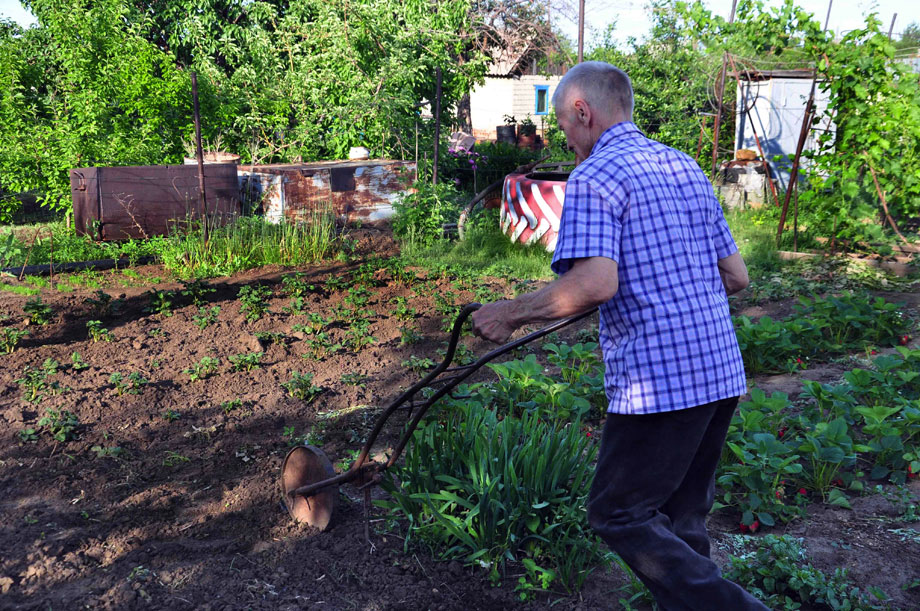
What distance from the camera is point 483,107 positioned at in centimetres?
3020

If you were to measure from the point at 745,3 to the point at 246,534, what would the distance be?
8.05 metres

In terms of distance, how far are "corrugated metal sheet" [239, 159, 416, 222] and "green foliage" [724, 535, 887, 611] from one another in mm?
6755

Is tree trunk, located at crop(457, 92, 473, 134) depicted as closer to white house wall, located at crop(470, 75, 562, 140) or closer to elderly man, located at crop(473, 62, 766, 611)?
white house wall, located at crop(470, 75, 562, 140)

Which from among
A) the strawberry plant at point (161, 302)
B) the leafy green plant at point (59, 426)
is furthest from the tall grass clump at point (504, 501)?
the strawberry plant at point (161, 302)

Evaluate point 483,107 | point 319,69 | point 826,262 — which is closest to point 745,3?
point 826,262

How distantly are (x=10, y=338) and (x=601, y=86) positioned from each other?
175 inches

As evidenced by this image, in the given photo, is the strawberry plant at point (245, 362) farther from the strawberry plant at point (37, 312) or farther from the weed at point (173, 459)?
the strawberry plant at point (37, 312)

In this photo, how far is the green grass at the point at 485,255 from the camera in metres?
7.62

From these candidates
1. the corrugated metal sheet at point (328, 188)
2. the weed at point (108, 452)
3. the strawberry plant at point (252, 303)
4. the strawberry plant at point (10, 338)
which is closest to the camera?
the weed at point (108, 452)

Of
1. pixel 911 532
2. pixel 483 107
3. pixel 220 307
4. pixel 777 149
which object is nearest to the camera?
pixel 911 532

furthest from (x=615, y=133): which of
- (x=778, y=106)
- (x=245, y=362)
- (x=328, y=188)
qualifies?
(x=778, y=106)

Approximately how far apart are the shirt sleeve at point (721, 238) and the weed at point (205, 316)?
408cm

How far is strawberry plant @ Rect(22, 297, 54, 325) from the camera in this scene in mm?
5409

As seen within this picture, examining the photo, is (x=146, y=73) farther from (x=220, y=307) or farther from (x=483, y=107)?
(x=483, y=107)
